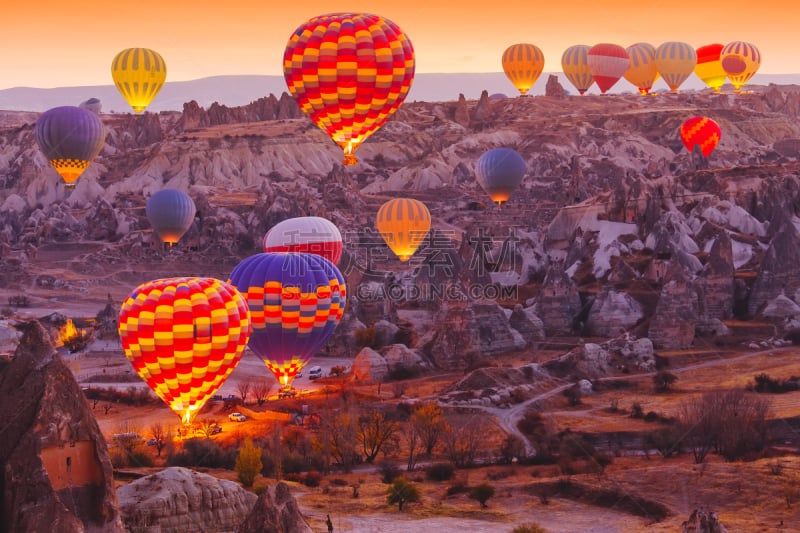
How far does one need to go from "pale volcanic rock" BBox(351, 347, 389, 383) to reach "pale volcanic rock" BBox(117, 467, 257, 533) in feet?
61.2

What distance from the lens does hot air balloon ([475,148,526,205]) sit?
7688 centimetres

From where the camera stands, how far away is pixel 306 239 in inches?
2024

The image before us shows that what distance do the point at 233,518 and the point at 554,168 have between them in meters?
81.3

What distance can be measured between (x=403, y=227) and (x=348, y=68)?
21.4 metres

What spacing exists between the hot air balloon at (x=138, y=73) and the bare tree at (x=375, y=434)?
66.6m

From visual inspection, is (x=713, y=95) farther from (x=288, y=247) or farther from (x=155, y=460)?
(x=155, y=460)

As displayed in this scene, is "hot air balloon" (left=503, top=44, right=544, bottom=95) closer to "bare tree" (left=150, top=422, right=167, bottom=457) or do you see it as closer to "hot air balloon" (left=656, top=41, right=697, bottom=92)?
"hot air balloon" (left=656, top=41, right=697, bottom=92)

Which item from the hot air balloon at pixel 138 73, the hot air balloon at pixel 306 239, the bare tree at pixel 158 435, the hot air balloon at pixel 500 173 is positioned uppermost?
the hot air balloon at pixel 138 73

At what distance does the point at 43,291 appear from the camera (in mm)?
67750

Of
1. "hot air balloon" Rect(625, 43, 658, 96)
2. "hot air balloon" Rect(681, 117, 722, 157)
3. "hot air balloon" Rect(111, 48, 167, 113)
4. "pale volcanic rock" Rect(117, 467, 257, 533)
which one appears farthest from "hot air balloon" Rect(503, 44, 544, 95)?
"pale volcanic rock" Rect(117, 467, 257, 533)

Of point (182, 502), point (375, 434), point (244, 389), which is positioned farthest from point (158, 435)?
point (182, 502)

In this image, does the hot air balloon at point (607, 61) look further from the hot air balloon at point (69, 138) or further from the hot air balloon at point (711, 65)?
A: the hot air balloon at point (69, 138)

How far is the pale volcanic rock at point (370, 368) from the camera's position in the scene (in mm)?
39844

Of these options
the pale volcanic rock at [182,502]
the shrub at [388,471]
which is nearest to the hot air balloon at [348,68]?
the shrub at [388,471]
